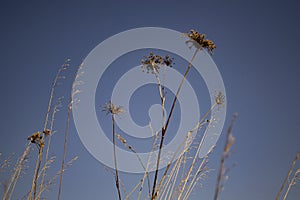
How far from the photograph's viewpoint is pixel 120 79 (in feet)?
18.1

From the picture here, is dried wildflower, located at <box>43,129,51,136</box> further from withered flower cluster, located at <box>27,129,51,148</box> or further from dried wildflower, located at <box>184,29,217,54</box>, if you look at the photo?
dried wildflower, located at <box>184,29,217,54</box>

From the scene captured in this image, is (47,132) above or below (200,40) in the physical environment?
below

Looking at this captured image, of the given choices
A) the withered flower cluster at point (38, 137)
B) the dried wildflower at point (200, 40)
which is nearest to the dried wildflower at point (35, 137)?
the withered flower cluster at point (38, 137)

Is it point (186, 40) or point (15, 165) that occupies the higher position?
point (186, 40)

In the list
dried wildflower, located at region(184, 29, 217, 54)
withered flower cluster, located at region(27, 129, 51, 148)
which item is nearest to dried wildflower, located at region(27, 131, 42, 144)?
withered flower cluster, located at region(27, 129, 51, 148)

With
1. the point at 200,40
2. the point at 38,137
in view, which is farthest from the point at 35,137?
the point at 200,40

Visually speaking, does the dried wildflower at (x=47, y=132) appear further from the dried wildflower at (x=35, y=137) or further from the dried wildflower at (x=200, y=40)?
the dried wildflower at (x=200, y=40)

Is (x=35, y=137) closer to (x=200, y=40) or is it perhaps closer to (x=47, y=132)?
(x=47, y=132)

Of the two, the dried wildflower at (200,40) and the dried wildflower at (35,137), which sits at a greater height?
the dried wildflower at (200,40)

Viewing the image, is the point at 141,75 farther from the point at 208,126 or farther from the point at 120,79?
the point at 208,126

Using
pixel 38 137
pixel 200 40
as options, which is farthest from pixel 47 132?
pixel 200 40

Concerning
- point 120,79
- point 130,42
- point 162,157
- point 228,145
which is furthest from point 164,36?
point 228,145

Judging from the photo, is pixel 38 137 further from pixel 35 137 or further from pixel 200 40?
pixel 200 40

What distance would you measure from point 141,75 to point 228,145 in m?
4.29
